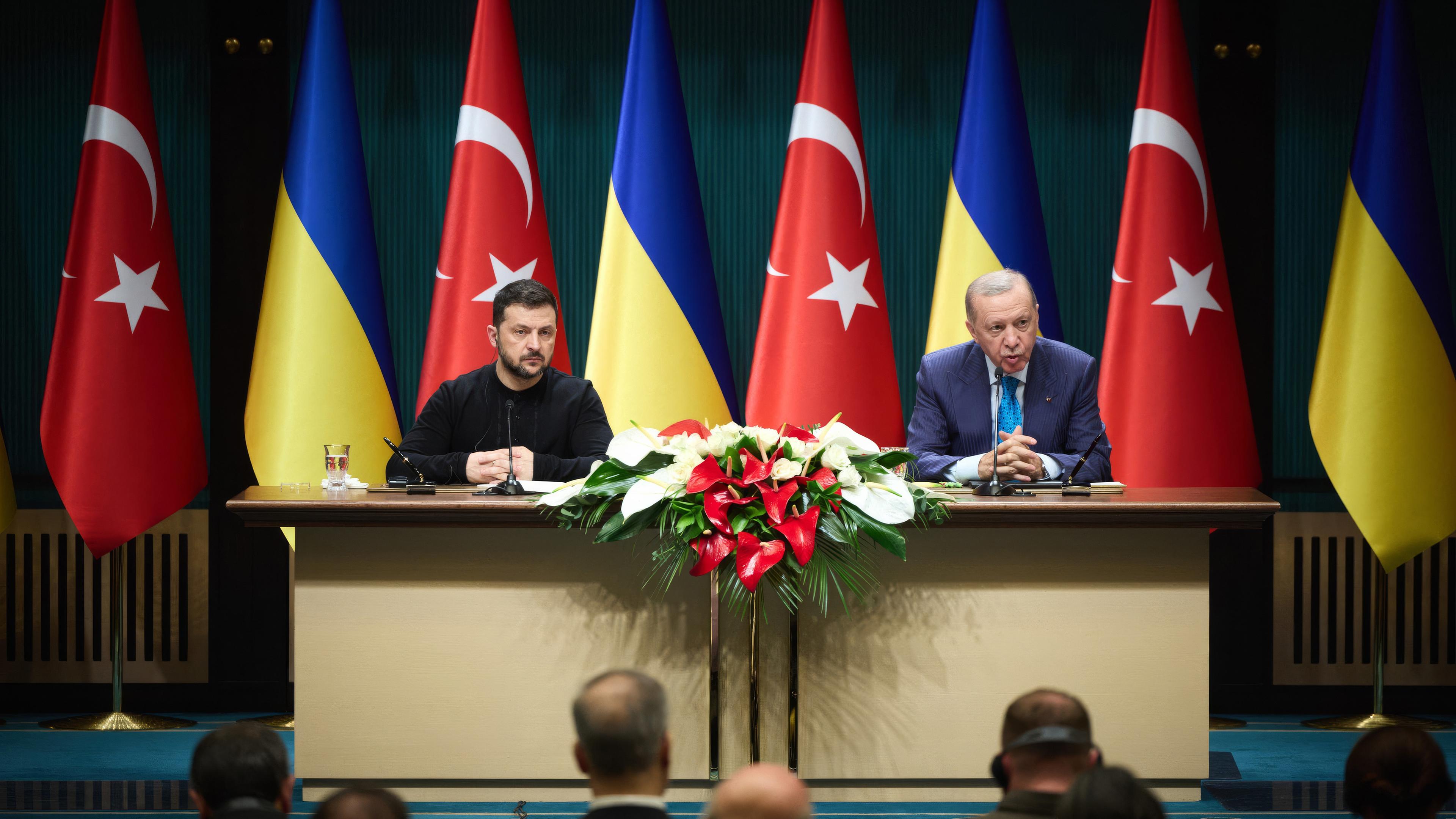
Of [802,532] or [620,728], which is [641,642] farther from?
[620,728]

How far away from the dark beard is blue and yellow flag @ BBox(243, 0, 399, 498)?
963 millimetres

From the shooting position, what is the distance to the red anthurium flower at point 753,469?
9.77 feet

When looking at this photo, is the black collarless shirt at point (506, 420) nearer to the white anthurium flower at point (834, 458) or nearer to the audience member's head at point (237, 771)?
the white anthurium flower at point (834, 458)

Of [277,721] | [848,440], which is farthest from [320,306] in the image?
[848,440]

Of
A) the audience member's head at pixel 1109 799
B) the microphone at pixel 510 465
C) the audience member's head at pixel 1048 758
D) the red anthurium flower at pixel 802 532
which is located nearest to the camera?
the audience member's head at pixel 1109 799

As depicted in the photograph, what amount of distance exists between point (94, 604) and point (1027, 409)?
3790mm

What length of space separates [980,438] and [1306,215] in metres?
2.21

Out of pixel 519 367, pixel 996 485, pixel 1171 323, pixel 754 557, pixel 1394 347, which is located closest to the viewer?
pixel 754 557

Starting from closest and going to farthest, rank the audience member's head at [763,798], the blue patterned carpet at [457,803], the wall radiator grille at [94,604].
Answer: the audience member's head at [763,798] → the blue patterned carpet at [457,803] → the wall radiator grille at [94,604]

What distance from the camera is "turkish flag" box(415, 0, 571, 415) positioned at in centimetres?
473

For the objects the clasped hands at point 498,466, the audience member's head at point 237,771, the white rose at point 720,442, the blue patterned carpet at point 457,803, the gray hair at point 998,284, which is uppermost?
the gray hair at point 998,284

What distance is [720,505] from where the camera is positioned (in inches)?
117

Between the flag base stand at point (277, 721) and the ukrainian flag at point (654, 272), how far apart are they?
5.43 feet

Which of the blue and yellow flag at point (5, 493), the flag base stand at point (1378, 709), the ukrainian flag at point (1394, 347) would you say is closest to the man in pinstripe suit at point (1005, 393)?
the ukrainian flag at point (1394, 347)
